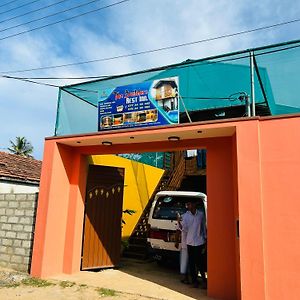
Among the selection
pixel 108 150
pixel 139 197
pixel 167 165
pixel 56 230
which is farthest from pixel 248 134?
pixel 167 165

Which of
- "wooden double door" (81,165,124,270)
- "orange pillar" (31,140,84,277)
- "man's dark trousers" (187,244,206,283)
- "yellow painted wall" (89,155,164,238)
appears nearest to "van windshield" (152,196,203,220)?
"wooden double door" (81,165,124,270)

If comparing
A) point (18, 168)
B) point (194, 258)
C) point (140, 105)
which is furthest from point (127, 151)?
point (18, 168)

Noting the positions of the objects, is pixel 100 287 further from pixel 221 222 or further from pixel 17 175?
pixel 17 175

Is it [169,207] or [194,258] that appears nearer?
[194,258]

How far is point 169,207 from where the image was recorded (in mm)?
8023

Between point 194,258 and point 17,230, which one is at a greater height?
point 17,230

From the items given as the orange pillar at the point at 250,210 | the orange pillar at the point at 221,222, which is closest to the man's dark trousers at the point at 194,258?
the orange pillar at the point at 221,222

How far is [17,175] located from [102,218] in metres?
5.98

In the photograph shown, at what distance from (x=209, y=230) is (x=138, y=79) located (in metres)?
3.34

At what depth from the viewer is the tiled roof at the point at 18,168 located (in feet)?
39.3

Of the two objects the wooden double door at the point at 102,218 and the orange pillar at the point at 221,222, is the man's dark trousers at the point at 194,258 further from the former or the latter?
the wooden double door at the point at 102,218

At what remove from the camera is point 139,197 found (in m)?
11.9

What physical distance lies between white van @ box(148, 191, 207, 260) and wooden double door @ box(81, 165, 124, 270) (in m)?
0.96

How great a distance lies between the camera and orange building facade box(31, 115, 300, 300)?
465 cm
